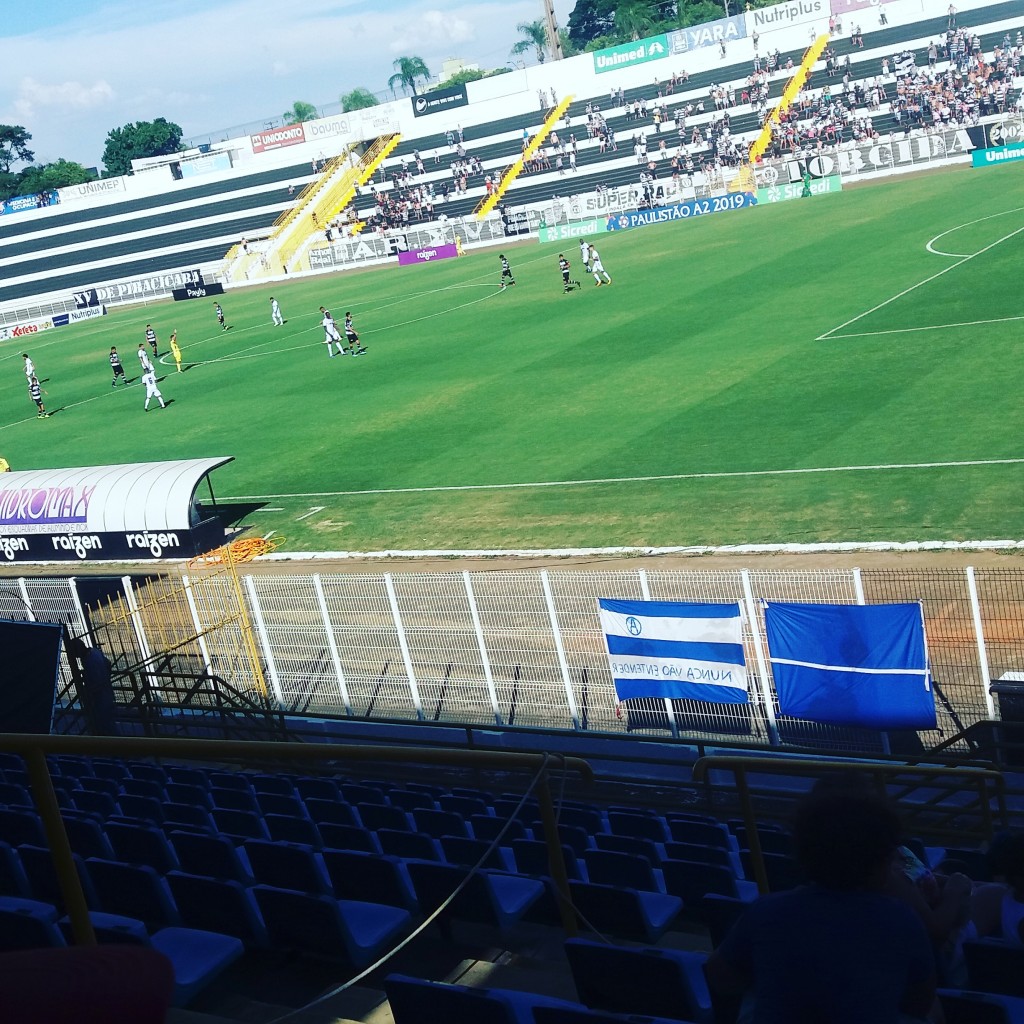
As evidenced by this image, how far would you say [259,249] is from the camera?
296 ft

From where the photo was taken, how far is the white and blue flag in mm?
13508

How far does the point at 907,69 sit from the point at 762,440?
59.4 metres

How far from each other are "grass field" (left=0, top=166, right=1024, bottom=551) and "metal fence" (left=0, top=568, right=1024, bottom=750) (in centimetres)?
354

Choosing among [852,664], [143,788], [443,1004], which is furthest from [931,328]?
[443,1004]

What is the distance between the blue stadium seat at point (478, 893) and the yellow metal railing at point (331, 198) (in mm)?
83579

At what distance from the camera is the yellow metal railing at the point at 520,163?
83688mm

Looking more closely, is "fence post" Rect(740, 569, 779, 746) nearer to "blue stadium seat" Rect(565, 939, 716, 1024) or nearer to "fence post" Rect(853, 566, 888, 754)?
"fence post" Rect(853, 566, 888, 754)

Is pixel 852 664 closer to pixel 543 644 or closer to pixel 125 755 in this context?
pixel 543 644

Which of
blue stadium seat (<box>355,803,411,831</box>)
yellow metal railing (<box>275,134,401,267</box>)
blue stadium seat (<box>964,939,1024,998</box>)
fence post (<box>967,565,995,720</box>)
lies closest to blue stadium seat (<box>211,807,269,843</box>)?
blue stadium seat (<box>355,803,411,831</box>)

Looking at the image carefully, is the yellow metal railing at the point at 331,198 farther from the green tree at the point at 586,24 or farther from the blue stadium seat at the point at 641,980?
the blue stadium seat at the point at 641,980

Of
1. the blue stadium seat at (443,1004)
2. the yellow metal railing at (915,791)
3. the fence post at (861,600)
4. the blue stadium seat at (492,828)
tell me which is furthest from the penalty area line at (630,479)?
the blue stadium seat at (443,1004)

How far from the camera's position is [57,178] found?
450 feet

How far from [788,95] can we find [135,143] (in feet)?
372

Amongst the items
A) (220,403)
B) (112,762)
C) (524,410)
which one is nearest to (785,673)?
(112,762)
